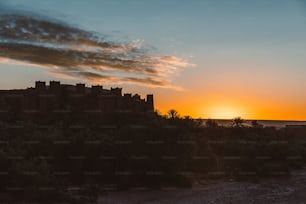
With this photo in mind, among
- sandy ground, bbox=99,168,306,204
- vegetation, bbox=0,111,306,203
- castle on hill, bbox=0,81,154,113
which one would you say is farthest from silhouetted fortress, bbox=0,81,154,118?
sandy ground, bbox=99,168,306,204

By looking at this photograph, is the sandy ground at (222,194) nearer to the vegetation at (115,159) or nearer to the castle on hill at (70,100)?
the vegetation at (115,159)

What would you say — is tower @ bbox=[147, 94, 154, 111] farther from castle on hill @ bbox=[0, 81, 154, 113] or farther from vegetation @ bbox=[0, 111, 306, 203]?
vegetation @ bbox=[0, 111, 306, 203]

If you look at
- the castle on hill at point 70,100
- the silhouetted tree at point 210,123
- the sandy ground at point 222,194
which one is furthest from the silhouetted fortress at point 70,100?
the sandy ground at point 222,194

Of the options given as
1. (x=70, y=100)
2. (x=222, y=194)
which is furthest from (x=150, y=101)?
(x=222, y=194)

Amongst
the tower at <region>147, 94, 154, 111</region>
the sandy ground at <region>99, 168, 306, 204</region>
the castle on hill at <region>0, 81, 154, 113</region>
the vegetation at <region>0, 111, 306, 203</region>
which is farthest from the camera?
the castle on hill at <region>0, 81, 154, 113</region>

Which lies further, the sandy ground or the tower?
the tower

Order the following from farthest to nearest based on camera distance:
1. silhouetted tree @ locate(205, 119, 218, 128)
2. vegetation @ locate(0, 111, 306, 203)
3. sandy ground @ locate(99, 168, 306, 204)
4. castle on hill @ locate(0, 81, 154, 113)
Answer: castle on hill @ locate(0, 81, 154, 113), silhouetted tree @ locate(205, 119, 218, 128), sandy ground @ locate(99, 168, 306, 204), vegetation @ locate(0, 111, 306, 203)

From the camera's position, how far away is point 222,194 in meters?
15.4

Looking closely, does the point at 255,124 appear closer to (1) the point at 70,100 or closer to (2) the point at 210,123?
(2) the point at 210,123

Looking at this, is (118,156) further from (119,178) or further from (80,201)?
(80,201)

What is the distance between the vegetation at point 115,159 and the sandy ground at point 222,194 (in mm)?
570

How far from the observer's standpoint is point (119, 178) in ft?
53.3

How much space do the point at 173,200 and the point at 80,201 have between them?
2.84 metres

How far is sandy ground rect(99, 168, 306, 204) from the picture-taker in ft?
47.2
